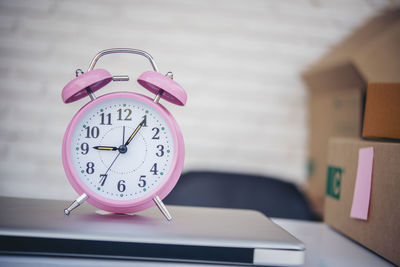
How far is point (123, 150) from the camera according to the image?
0.68 m

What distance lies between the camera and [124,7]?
6.85ft

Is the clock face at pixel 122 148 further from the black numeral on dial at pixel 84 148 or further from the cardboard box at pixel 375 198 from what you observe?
the cardboard box at pixel 375 198

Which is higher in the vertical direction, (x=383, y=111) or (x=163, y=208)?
(x=383, y=111)

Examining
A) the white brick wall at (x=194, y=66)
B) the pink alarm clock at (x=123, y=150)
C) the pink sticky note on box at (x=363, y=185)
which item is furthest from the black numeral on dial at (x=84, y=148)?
the white brick wall at (x=194, y=66)

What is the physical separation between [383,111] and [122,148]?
51 cm

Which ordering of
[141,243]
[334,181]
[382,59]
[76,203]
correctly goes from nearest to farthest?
[141,243]
[76,203]
[334,181]
[382,59]

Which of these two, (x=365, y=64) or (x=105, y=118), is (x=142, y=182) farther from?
(x=365, y=64)

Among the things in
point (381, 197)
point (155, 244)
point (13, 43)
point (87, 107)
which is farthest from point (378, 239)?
point (13, 43)

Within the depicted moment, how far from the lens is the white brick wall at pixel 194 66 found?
2064 millimetres

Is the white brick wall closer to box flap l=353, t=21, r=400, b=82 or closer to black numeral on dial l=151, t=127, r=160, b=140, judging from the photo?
box flap l=353, t=21, r=400, b=82

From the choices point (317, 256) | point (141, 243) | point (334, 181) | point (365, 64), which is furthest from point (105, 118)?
point (365, 64)

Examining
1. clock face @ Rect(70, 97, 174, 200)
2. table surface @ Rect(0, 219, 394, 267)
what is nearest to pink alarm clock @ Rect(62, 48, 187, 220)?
clock face @ Rect(70, 97, 174, 200)

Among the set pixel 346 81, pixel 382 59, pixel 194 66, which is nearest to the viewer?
pixel 382 59

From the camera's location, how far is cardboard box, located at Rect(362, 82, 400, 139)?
76 cm
